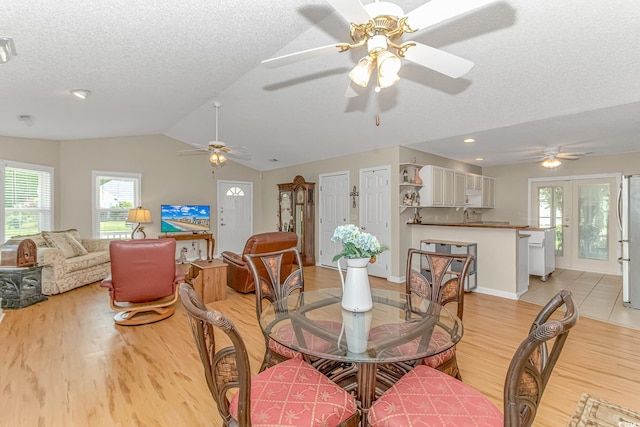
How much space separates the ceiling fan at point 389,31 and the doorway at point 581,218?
617cm

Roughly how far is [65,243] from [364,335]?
5493mm

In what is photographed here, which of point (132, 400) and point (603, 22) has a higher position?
point (603, 22)

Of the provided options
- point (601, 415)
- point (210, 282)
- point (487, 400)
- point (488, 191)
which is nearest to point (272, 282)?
point (487, 400)

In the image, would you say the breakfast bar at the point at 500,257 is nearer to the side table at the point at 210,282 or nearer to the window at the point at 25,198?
the side table at the point at 210,282

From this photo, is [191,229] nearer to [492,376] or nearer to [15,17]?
[15,17]

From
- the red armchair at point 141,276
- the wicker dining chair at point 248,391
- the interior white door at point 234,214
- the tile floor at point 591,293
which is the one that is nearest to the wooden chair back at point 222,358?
the wicker dining chair at point 248,391

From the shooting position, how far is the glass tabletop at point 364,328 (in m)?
1.51

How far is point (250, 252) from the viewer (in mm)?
4188


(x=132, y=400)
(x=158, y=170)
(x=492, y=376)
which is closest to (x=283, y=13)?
(x=132, y=400)

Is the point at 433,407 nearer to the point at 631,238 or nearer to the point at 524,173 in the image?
the point at 631,238

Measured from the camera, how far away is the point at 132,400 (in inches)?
80.7

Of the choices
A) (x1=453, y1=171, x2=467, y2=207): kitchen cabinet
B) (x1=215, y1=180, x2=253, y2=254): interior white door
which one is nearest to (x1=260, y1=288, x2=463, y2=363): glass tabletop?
(x1=453, y1=171, x2=467, y2=207): kitchen cabinet

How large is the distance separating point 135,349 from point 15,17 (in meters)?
2.64

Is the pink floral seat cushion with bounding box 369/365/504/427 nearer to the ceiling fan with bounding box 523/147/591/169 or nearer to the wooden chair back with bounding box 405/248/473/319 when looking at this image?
the wooden chair back with bounding box 405/248/473/319
